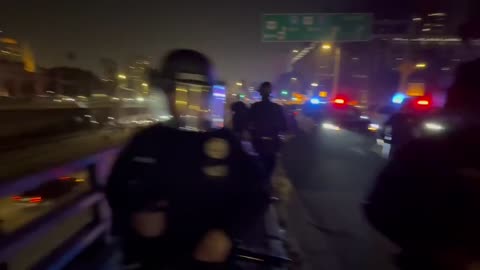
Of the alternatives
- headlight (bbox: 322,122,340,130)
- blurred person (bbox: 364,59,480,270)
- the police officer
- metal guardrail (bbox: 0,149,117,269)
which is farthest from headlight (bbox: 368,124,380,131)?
blurred person (bbox: 364,59,480,270)

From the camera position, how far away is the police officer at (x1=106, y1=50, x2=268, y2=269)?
1.78m

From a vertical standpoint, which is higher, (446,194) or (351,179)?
(446,194)

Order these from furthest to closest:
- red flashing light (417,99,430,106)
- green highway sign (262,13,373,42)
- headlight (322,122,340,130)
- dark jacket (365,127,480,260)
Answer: headlight (322,122,340,130) < green highway sign (262,13,373,42) < red flashing light (417,99,430,106) < dark jacket (365,127,480,260)

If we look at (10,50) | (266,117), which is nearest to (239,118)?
(266,117)

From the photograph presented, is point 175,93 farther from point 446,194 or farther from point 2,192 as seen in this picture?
point 2,192

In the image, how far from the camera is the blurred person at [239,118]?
736 cm

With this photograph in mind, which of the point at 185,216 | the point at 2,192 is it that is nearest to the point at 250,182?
the point at 185,216

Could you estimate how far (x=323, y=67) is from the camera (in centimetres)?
7094

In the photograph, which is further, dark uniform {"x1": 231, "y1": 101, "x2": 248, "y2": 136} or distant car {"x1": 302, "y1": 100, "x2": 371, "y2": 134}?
distant car {"x1": 302, "y1": 100, "x2": 371, "y2": 134}

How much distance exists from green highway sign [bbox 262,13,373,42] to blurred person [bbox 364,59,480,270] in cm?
1697

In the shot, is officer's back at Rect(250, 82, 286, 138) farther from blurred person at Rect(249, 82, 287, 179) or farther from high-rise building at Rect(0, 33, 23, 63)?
high-rise building at Rect(0, 33, 23, 63)

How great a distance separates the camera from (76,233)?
14.2 feet

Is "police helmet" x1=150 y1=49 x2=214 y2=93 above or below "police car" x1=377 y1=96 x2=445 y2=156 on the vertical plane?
above

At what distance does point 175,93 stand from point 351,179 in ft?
31.5
